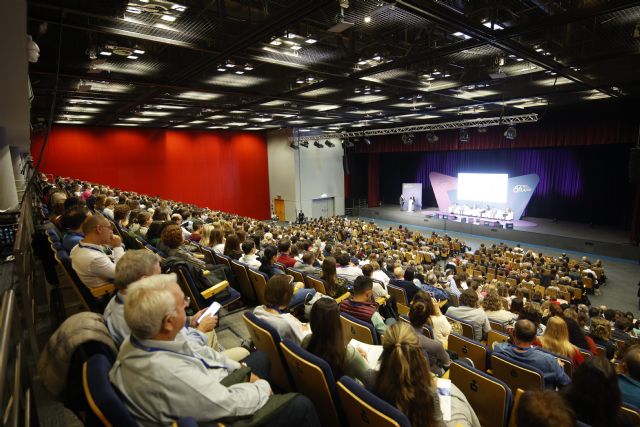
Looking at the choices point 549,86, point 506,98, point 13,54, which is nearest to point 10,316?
point 13,54

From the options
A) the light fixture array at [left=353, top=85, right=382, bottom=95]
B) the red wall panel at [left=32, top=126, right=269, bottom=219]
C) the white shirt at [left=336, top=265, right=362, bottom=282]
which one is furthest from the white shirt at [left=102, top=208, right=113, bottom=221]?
the red wall panel at [left=32, top=126, right=269, bottom=219]

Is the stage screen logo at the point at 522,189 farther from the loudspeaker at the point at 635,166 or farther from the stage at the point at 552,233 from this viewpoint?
the loudspeaker at the point at 635,166

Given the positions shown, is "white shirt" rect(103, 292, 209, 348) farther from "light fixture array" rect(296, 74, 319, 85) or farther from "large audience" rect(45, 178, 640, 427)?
"light fixture array" rect(296, 74, 319, 85)

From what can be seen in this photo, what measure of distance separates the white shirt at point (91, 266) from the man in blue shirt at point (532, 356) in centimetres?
354

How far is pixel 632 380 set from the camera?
2.62 m

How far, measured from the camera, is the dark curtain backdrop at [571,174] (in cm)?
→ 1709

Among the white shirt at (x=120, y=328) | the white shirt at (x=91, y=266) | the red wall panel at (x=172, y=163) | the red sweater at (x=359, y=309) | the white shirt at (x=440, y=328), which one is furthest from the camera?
the red wall panel at (x=172, y=163)

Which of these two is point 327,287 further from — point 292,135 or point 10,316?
point 292,135

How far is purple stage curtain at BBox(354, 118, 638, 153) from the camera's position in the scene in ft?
44.4

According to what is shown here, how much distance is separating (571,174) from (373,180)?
12326 mm

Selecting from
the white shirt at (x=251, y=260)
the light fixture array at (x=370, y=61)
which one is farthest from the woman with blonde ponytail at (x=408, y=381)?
the light fixture array at (x=370, y=61)

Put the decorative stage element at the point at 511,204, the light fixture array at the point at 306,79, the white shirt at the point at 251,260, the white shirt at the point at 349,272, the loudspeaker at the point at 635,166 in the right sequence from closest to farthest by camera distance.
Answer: the white shirt at the point at 251,260 < the white shirt at the point at 349,272 < the light fixture array at the point at 306,79 < the loudspeaker at the point at 635,166 < the decorative stage element at the point at 511,204

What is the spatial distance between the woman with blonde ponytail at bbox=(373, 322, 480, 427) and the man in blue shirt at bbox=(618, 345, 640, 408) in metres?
1.82

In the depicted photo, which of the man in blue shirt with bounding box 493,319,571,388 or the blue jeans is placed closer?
the man in blue shirt with bounding box 493,319,571,388
